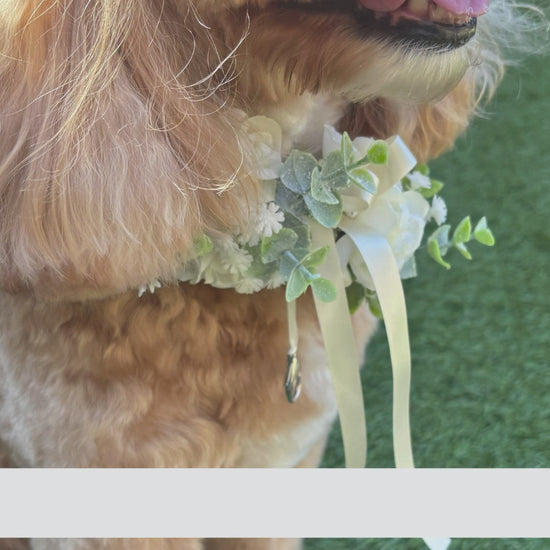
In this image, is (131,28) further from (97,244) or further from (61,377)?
(61,377)

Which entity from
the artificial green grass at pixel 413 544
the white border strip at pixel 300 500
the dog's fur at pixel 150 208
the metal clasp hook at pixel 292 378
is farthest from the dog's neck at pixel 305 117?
the artificial green grass at pixel 413 544

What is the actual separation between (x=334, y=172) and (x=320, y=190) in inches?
1.1

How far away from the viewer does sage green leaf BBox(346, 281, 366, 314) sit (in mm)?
981

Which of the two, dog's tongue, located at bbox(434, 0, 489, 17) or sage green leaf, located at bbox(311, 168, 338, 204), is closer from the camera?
dog's tongue, located at bbox(434, 0, 489, 17)

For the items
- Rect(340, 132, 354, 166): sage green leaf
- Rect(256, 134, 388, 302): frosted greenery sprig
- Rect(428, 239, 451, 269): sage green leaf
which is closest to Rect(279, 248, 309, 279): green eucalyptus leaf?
Rect(256, 134, 388, 302): frosted greenery sprig

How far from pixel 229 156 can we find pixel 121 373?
0.92 feet

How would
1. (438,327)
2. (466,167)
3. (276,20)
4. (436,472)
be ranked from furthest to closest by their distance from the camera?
(466,167)
(438,327)
(276,20)
(436,472)

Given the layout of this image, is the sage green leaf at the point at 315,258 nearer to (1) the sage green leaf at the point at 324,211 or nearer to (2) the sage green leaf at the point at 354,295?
(1) the sage green leaf at the point at 324,211

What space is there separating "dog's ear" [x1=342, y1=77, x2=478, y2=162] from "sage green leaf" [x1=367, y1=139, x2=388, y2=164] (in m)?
0.18

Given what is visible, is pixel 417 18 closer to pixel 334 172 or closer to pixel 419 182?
pixel 334 172

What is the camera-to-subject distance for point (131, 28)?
2.27 ft

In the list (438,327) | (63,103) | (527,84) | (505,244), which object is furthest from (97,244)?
(527,84)

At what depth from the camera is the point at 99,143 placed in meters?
0.70

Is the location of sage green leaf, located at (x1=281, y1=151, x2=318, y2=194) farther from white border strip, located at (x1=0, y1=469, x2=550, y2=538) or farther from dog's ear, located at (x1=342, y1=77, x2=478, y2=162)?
white border strip, located at (x1=0, y1=469, x2=550, y2=538)
